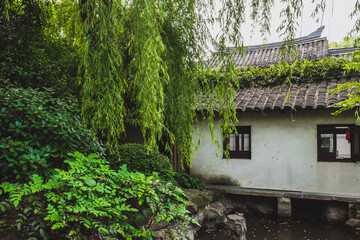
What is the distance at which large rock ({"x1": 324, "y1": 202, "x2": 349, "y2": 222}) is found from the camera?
6.25 meters

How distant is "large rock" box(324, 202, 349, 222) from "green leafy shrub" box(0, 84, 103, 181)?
6.32 metres

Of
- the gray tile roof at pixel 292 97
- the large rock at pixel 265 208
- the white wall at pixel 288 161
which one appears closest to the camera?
the gray tile roof at pixel 292 97

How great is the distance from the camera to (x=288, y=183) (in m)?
6.93

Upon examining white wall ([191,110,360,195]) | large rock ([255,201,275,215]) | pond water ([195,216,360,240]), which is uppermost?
white wall ([191,110,360,195])

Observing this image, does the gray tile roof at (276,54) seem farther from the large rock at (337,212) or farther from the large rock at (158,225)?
the large rock at (158,225)

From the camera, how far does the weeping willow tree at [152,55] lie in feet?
7.88

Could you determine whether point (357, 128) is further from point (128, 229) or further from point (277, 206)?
point (128, 229)

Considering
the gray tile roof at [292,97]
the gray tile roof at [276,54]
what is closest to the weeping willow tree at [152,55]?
the gray tile roof at [292,97]

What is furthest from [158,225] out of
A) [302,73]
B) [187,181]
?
[302,73]

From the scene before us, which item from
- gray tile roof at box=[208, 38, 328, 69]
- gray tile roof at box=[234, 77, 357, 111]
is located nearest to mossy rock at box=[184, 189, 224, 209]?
gray tile roof at box=[234, 77, 357, 111]

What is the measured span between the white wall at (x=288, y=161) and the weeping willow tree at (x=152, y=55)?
3519 millimetres

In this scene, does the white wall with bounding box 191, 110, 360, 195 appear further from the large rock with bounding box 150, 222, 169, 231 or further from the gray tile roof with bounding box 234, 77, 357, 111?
the large rock with bounding box 150, 222, 169, 231

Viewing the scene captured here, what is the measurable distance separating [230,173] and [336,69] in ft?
14.1

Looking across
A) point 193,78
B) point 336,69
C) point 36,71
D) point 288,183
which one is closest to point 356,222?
point 288,183
